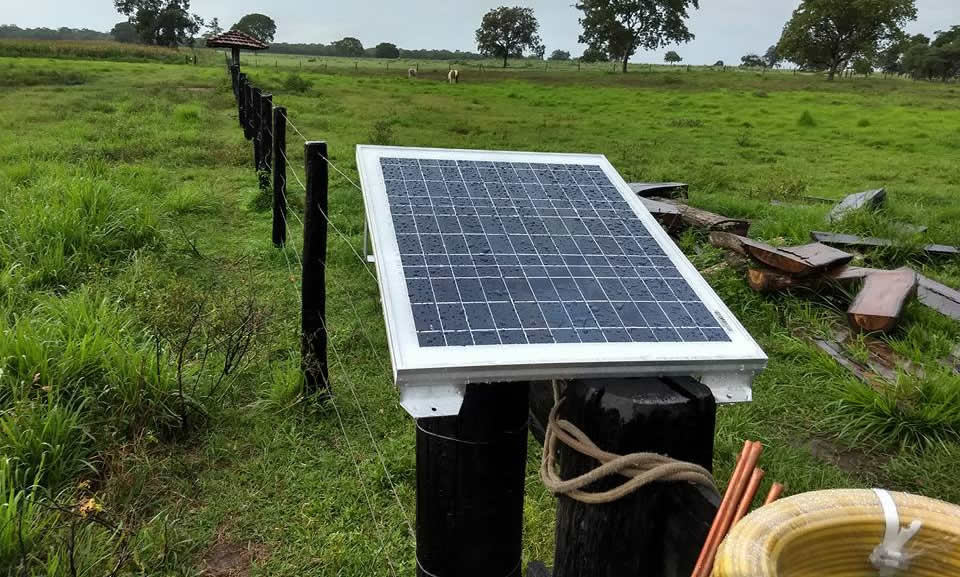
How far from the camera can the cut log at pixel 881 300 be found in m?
4.83


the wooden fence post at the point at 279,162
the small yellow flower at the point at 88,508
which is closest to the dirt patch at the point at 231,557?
the small yellow flower at the point at 88,508

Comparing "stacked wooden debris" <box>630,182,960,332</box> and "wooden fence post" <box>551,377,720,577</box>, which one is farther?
"stacked wooden debris" <box>630,182,960,332</box>

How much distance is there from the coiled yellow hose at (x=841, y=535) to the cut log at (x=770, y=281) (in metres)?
4.88

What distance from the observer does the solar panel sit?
1303mm

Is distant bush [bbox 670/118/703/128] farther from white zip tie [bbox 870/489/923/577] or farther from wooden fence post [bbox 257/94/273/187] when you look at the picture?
white zip tie [bbox 870/489/923/577]

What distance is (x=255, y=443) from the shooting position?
141 inches

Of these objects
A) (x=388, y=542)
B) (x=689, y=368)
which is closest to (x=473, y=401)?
(x=689, y=368)

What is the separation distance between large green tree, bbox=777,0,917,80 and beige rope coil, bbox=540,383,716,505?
48.2 metres

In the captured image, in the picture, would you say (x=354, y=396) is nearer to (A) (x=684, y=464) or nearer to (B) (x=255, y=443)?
(B) (x=255, y=443)

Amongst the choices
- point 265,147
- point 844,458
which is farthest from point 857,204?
point 265,147

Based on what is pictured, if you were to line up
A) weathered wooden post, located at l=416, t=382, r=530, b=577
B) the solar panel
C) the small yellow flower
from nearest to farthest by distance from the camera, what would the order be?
the solar panel, weathered wooden post, located at l=416, t=382, r=530, b=577, the small yellow flower

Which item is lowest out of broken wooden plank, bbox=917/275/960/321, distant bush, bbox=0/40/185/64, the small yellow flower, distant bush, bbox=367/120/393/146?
the small yellow flower

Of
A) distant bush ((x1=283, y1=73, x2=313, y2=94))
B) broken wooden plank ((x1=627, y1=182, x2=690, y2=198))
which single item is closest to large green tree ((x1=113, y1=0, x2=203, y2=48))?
distant bush ((x1=283, y1=73, x2=313, y2=94))

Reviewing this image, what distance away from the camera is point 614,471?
3.77 ft
